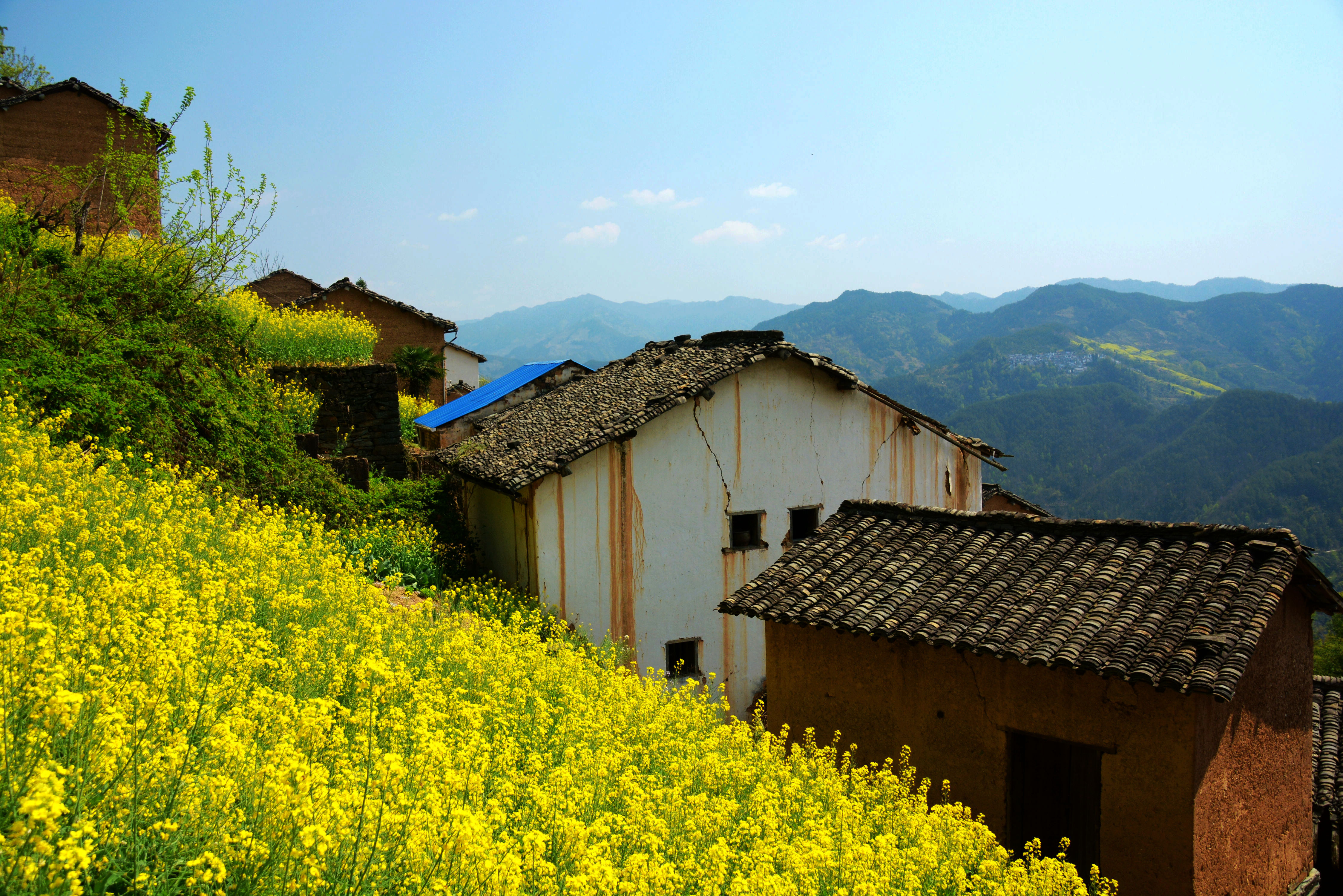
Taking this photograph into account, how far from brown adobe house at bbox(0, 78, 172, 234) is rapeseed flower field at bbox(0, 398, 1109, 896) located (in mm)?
11260

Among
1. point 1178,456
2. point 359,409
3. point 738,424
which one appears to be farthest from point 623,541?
point 1178,456

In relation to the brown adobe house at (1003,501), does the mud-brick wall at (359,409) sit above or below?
above

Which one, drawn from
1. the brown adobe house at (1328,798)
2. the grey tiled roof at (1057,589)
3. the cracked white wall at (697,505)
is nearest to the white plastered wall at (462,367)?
the cracked white wall at (697,505)

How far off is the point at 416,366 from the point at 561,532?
630 inches

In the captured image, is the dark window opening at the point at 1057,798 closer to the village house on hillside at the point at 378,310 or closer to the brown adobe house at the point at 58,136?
the brown adobe house at the point at 58,136

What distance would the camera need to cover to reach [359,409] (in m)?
14.3

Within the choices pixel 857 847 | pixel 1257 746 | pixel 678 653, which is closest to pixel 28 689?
pixel 857 847

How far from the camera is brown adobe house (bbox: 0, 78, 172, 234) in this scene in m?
16.5

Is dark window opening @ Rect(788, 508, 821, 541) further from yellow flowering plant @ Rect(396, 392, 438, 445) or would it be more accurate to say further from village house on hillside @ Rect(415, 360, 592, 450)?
village house on hillside @ Rect(415, 360, 592, 450)

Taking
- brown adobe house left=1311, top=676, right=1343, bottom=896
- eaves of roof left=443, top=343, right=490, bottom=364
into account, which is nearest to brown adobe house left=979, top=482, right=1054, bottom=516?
brown adobe house left=1311, top=676, right=1343, bottom=896

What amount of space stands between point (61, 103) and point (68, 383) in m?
11.7

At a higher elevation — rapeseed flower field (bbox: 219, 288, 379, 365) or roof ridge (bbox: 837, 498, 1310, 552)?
rapeseed flower field (bbox: 219, 288, 379, 365)

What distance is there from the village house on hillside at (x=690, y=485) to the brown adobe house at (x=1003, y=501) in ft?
19.6

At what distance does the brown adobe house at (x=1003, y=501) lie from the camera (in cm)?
2142
